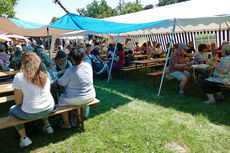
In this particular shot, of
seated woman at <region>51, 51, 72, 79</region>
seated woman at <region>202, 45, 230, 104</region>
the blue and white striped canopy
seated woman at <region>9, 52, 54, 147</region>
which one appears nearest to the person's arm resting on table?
seated woman at <region>9, 52, 54, 147</region>

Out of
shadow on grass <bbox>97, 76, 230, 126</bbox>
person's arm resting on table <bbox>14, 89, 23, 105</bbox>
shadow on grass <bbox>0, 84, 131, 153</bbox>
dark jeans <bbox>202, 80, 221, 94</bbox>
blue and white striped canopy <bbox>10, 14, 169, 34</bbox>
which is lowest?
shadow on grass <bbox>0, 84, 131, 153</bbox>

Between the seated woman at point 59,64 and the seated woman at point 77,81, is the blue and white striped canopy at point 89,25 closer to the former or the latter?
the seated woman at point 59,64

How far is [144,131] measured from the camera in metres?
2.79

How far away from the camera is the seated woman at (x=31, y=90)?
7.00 feet

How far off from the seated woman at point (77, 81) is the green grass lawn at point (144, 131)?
56 cm

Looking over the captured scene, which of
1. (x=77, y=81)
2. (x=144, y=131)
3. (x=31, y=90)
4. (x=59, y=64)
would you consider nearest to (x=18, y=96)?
(x=31, y=90)

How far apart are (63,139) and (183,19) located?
11.6 ft

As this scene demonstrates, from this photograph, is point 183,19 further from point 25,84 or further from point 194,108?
point 25,84

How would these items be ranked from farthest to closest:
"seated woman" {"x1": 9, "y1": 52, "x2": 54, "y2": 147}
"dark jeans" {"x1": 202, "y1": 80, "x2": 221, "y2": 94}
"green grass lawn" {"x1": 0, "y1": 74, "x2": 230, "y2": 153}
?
"dark jeans" {"x1": 202, "y1": 80, "x2": 221, "y2": 94} → "green grass lawn" {"x1": 0, "y1": 74, "x2": 230, "y2": 153} → "seated woman" {"x1": 9, "y1": 52, "x2": 54, "y2": 147}

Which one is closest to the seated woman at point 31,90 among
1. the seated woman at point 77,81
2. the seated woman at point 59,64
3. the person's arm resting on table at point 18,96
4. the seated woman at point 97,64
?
the person's arm resting on table at point 18,96

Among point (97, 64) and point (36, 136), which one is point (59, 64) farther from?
point (97, 64)

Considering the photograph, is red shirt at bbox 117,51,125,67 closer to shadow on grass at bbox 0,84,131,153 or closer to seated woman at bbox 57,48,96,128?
shadow on grass at bbox 0,84,131,153

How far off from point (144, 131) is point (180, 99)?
69.8 inches

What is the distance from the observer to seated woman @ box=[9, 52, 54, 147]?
213 centimetres
